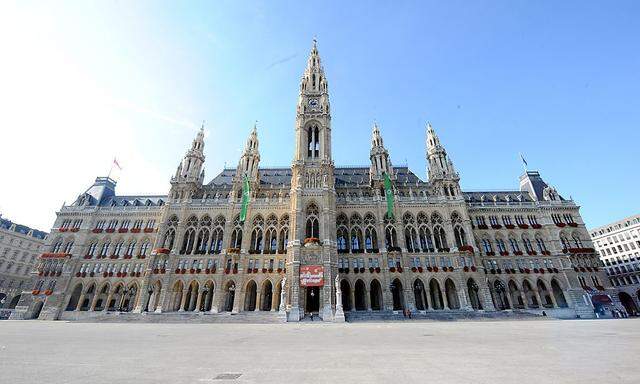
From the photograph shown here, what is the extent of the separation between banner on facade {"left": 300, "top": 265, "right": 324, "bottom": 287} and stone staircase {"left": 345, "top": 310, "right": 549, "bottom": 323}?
18.9ft

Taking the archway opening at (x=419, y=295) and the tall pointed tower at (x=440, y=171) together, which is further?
the tall pointed tower at (x=440, y=171)

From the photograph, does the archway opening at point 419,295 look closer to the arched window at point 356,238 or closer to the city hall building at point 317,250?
the city hall building at point 317,250

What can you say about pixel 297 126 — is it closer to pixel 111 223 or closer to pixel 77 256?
pixel 111 223

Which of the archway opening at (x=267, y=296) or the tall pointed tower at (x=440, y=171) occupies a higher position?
the tall pointed tower at (x=440, y=171)

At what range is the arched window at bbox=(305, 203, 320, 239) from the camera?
41.6m

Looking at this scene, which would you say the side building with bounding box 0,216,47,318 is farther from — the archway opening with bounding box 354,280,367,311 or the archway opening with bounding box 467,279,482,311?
the archway opening with bounding box 467,279,482,311

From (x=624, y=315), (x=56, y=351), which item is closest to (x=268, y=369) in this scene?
(x=56, y=351)

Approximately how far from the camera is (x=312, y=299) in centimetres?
4041

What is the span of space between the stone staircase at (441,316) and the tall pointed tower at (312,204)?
4.27 m

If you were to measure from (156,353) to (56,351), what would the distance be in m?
3.87

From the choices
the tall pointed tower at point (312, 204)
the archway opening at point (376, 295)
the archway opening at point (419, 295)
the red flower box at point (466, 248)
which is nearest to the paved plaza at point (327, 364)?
the tall pointed tower at point (312, 204)

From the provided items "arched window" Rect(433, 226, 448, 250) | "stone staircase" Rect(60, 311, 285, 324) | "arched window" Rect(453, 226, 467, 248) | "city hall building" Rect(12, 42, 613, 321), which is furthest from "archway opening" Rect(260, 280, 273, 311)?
"arched window" Rect(453, 226, 467, 248)

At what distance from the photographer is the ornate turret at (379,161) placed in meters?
49.6

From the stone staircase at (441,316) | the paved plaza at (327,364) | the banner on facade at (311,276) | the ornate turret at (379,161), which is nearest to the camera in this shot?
the paved plaza at (327,364)
